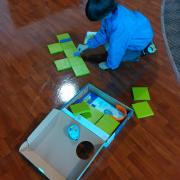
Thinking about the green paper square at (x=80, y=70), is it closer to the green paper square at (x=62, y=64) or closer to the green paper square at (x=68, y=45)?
the green paper square at (x=62, y=64)

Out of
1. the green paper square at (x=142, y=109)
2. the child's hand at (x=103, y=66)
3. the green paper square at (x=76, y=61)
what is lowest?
the green paper square at (x=142, y=109)

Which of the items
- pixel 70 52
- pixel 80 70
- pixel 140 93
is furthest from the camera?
pixel 70 52

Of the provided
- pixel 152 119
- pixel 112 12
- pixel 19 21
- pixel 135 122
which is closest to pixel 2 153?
pixel 135 122

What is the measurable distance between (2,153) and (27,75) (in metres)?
0.55

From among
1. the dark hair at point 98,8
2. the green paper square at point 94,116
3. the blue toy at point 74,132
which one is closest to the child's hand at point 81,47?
the dark hair at point 98,8

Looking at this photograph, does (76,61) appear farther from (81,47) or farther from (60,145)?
(60,145)

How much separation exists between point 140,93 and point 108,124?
312mm

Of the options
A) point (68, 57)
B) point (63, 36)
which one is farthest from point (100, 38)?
point (63, 36)

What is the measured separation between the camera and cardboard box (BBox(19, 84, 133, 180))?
119 centimetres

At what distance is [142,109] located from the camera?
145 centimetres

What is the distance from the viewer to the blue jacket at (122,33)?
1.40 m

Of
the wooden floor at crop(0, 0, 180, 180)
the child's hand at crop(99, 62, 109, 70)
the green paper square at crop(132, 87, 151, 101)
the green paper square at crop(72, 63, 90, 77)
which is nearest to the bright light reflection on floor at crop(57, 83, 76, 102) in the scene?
the wooden floor at crop(0, 0, 180, 180)

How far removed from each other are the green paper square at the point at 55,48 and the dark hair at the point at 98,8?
508mm

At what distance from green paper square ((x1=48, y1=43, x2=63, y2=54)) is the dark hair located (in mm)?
508
